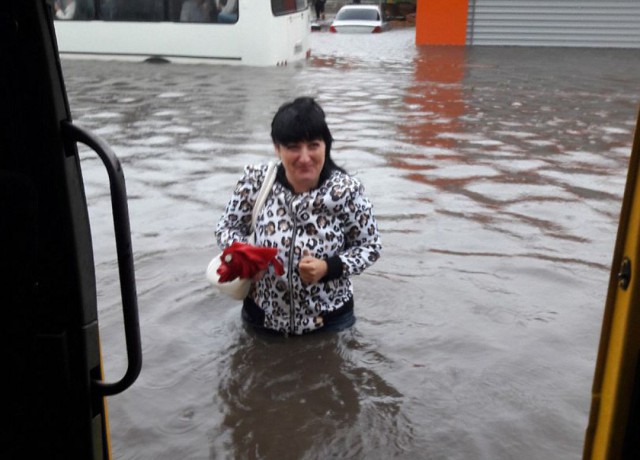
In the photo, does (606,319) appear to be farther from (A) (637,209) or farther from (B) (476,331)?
(B) (476,331)

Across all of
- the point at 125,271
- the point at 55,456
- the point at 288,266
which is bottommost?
the point at 288,266

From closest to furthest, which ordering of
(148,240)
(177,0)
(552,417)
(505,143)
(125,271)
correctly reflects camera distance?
1. (125,271)
2. (552,417)
3. (148,240)
4. (505,143)
5. (177,0)

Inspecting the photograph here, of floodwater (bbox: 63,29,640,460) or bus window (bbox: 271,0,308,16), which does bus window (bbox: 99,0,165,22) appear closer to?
bus window (bbox: 271,0,308,16)

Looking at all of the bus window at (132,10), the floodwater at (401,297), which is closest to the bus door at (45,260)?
the floodwater at (401,297)

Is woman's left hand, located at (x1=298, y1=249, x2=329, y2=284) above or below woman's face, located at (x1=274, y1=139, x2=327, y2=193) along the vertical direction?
below

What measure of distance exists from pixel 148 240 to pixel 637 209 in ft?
15.4

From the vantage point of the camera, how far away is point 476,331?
424 cm

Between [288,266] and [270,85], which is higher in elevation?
[288,266]

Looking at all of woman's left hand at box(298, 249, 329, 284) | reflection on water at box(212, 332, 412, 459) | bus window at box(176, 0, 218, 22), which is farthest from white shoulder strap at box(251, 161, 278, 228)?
bus window at box(176, 0, 218, 22)

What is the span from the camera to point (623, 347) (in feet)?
4.73

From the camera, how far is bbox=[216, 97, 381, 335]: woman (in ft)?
11.6

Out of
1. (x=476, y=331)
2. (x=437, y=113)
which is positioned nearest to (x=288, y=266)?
(x=476, y=331)

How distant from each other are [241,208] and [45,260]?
1.94 meters

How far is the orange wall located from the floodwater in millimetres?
12064
